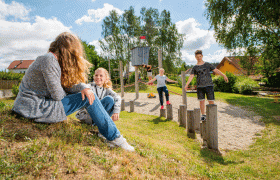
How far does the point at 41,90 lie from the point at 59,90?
24 centimetres

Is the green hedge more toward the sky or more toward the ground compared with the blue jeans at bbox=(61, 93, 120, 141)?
more toward the sky

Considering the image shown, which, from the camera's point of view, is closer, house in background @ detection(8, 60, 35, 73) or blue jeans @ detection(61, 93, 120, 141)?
blue jeans @ detection(61, 93, 120, 141)

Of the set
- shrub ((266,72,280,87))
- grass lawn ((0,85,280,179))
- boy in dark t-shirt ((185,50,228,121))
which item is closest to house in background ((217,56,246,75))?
shrub ((266,72,280,87))

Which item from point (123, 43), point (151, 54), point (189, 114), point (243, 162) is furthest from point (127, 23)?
point (243, 162)

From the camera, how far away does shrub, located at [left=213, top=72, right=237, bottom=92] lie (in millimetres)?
20812

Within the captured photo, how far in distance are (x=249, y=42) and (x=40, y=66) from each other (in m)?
16.7

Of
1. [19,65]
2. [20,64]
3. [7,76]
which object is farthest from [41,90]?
[20,64]

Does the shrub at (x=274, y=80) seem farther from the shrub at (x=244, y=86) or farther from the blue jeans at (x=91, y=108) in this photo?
the blue jeans at (x=91, y=108)

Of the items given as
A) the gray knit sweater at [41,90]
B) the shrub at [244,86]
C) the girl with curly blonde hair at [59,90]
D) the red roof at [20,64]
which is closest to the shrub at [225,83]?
the shrub at [244,86]

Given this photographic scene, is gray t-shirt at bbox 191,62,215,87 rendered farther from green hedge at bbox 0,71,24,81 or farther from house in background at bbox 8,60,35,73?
house in background at bbox 8,60,35,73

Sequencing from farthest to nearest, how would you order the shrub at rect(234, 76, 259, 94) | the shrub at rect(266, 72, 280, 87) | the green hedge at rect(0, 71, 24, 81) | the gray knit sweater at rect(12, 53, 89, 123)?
1. the green hedge at rect(0, 71, 24, 81)
2. the shrub at rect(266, 72, 280, 87)
3. the shrub at rect(234, 76, 259, 94)
4. the gray knit sweater at rect(12, 53, 89, 123)

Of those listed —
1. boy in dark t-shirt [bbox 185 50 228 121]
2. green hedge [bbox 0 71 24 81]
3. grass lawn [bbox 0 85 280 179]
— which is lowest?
grass lawn [bbox 0 85 280 179]

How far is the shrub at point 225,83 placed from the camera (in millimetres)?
20812

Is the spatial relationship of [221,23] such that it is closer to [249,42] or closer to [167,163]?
Answer: [249,42]
